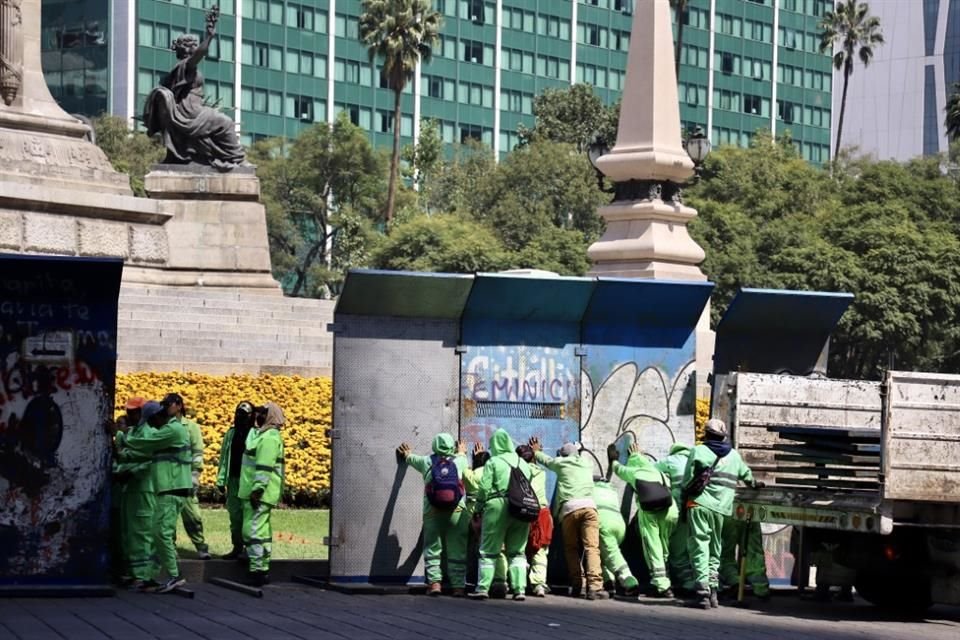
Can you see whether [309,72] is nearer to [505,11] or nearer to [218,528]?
[505,11]

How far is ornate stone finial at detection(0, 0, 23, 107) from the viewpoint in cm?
3061

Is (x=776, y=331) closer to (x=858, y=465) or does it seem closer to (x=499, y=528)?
(x=858, y=465)

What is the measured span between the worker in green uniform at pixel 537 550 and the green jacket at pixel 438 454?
0.52 metres

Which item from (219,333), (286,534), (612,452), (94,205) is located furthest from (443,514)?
(94,205)

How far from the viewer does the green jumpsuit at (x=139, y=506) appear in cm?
1573

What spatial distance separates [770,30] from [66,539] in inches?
4177

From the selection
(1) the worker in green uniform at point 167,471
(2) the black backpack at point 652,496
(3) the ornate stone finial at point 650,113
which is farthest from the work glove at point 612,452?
(3) the ornate stone finial at point 650,113

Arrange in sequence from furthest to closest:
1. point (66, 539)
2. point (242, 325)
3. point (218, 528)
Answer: point (242, 325)
point (218, 528)
point (66, 539)

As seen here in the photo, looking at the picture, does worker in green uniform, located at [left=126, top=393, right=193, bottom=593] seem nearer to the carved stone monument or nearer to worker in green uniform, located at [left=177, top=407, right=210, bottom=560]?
worker in green uniform, located at [left=177, top=407, right=210, bottom=560]

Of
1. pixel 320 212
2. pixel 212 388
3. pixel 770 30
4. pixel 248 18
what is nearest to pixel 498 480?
pixel 212 388

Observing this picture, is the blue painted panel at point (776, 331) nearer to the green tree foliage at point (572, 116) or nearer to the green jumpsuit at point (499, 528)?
the green jumpsuit at point (499, 528)

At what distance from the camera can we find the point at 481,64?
10400cm

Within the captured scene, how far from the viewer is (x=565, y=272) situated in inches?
2557

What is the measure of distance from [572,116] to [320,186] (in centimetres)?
1605
